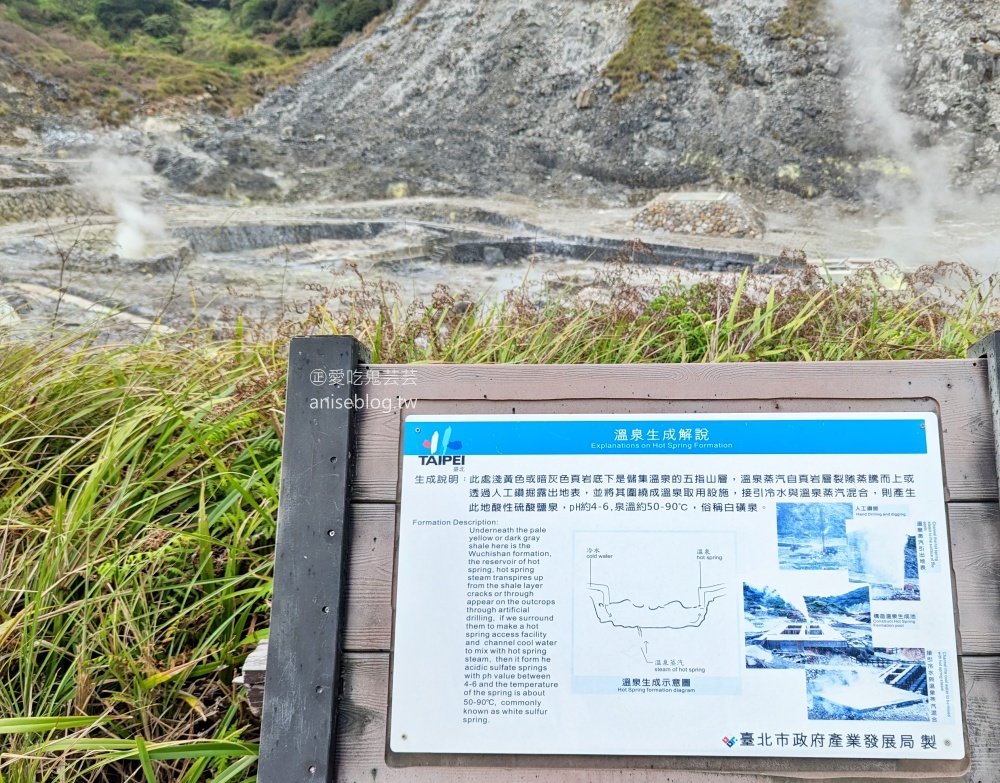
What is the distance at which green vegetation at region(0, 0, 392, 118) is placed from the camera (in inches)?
161

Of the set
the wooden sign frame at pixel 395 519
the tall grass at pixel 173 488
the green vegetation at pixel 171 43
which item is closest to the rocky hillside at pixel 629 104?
the green vegetation at pixel 171 43

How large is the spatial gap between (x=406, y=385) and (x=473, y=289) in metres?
2.63

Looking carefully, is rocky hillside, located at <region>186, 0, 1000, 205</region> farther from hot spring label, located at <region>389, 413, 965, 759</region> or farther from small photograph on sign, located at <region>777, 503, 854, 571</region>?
small photograph on sign, located at <region>777, 503, 854, 571</region>

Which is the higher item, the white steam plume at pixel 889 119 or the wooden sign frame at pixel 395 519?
the white steam plume at pixel 889 119

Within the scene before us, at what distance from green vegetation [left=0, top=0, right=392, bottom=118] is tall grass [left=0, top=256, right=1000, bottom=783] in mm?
2733

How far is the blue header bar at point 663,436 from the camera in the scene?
1031 millimetres

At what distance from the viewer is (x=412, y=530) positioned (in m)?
1.03

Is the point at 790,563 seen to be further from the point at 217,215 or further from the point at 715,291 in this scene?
the point at 217,215

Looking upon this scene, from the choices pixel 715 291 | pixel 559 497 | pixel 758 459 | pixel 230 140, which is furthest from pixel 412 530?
pixel 230 140

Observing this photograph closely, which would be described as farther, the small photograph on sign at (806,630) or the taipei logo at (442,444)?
the taipei logo at (442,444)

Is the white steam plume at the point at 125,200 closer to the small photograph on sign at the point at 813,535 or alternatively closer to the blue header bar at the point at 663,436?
the blue header bar at the point at 663,436

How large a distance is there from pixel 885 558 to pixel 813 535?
0.11m

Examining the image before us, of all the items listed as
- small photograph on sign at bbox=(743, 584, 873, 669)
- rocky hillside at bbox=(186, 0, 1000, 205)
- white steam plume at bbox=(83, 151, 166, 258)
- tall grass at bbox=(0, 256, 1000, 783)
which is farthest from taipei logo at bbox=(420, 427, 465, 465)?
rocky hillside at bbox=(186, 0, 1000, 205)

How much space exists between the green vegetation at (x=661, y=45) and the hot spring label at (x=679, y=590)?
15.1 ft
